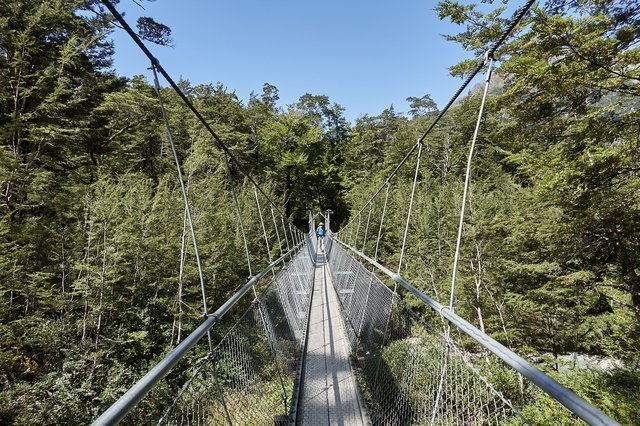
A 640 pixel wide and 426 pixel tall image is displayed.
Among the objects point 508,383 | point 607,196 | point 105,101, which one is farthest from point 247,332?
point 105,101

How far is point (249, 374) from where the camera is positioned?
1612 mm

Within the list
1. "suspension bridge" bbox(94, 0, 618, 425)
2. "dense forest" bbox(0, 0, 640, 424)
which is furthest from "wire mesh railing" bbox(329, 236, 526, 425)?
"dense forest" bbox(0, 0, 640, 424)

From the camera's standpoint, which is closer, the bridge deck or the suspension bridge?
the suspension bridge

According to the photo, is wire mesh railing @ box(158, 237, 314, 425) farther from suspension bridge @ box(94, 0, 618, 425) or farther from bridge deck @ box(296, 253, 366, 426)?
bridge deck @ box(296, 253, 366, 426)

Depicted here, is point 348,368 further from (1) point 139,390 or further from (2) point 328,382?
(1) point 139,390

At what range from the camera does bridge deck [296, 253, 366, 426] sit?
204 cm

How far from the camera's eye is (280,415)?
197cm

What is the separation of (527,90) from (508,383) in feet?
13.8

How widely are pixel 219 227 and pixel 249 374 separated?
796 cm

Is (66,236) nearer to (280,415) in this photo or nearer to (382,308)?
(280,415)

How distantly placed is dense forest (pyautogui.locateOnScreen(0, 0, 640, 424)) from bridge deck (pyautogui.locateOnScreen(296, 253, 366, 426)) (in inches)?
90.1

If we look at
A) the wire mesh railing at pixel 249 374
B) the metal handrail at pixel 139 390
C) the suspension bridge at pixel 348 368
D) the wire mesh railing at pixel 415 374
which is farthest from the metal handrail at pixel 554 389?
the wire mesh railing at pixel 249 374

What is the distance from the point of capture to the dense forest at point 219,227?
127 inches

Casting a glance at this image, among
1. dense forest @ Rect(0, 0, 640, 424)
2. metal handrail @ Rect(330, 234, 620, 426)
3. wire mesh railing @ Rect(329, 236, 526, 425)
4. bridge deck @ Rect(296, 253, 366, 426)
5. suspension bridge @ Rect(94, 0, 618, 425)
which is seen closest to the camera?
metal handrail @ Rect(330, 234, 620, 426)
